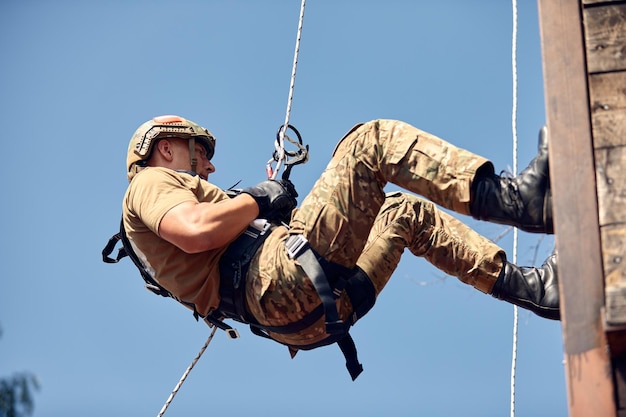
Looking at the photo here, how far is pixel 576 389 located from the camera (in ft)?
11.8

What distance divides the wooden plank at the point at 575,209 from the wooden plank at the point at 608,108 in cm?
3

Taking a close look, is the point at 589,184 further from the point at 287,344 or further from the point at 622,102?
the point at 287,344

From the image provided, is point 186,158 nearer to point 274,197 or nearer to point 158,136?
point 158,136

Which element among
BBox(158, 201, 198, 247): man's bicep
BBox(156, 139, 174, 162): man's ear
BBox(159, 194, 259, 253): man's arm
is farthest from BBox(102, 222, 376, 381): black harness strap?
BBox(156, 139, 174, 162): man's ear

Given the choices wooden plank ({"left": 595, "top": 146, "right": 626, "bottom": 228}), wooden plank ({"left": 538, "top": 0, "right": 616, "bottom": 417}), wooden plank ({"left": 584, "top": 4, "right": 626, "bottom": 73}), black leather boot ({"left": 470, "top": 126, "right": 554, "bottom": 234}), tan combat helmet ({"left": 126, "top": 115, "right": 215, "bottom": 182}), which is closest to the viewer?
wooden plank ({"left": 538, "top": 0, "right": 616, "bottom": 417})

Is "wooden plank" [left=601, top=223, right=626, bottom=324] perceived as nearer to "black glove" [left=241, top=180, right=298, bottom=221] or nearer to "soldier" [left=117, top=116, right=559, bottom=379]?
"soldier" [left=117, top=116, right=559, bottom=379]

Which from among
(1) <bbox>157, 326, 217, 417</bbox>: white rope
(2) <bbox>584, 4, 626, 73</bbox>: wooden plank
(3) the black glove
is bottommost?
(1) <bbox>157, 326, 217, 417</bbox>: white rope

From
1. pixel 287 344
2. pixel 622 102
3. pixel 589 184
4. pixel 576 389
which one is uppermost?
pixel 622 102

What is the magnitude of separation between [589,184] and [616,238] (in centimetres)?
22

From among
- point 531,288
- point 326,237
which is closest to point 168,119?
point 326,237

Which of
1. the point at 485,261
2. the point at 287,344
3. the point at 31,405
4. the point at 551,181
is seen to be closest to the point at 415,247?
the point at 485,261

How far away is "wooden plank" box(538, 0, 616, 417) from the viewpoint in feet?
11.8

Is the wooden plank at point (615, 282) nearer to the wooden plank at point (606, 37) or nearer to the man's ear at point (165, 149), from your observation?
the wooden plank at point (606, 37)

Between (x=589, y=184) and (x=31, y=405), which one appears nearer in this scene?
(x=589, y=184)
